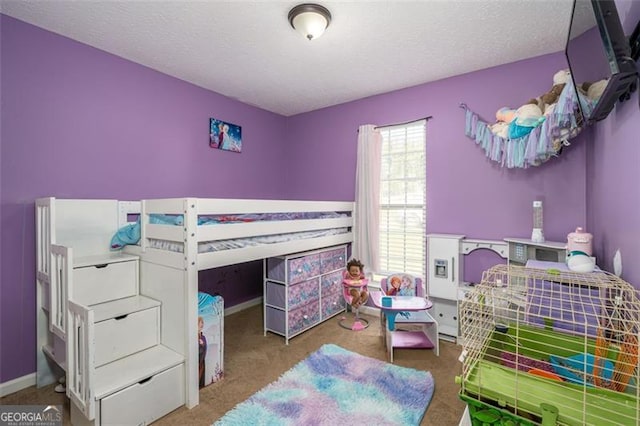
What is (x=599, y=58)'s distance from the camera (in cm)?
133

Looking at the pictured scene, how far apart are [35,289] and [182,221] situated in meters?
1.31

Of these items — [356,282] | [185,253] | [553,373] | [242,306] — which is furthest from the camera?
[242,306]

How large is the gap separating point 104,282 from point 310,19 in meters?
2.31

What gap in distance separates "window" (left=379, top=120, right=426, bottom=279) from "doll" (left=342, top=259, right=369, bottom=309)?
1.44 feet

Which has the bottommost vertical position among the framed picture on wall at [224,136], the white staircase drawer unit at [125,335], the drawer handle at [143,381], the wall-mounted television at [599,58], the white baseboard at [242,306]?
the white baseboard at [242,306]

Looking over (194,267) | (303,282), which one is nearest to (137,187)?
(194,267)

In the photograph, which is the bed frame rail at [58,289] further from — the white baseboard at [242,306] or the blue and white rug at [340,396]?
the white baseboard at [242,306]

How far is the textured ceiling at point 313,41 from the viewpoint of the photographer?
1.96 metres

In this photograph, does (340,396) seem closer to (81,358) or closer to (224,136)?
(81,358)

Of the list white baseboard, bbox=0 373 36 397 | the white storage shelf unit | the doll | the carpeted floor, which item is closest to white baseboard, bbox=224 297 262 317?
the carpeted floor

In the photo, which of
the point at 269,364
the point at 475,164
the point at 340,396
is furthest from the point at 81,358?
the point at 475,164

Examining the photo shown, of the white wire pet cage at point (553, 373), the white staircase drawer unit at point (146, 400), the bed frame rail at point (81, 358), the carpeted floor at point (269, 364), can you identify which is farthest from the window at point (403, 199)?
the bed frame rail at point (81, 358)

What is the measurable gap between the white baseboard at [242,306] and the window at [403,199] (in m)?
1.64

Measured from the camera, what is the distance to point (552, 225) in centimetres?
251
